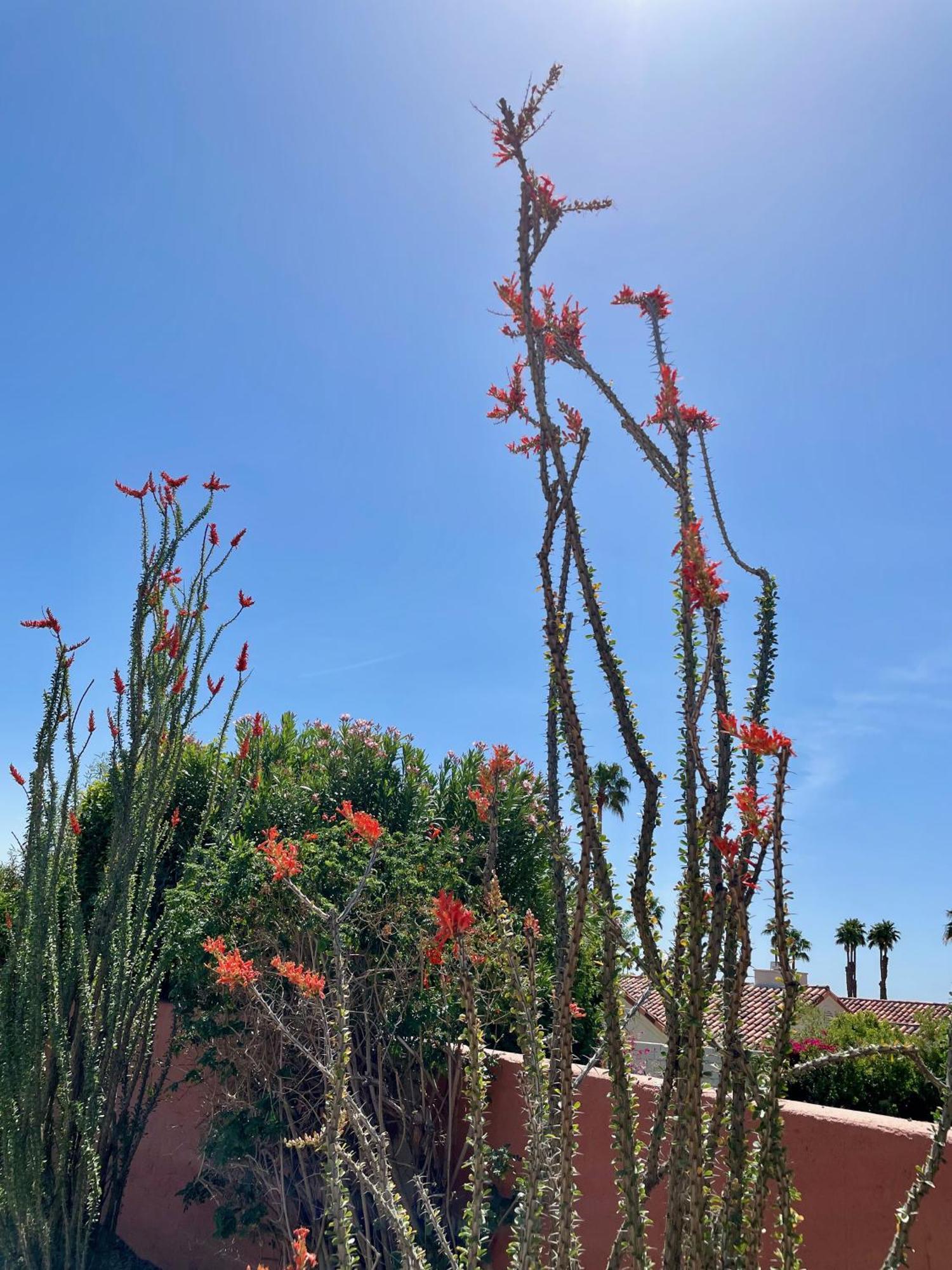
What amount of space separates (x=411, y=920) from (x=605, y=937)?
318 centimetres

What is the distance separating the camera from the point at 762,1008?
1566cm

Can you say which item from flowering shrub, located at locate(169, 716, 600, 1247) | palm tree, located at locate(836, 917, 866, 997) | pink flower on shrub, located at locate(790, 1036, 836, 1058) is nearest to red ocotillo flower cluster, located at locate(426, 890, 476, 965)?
flowering shrub, located at locate(169, 716, 600, 1247)

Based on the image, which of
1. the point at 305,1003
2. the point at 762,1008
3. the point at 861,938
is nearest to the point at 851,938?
the point at 861,938

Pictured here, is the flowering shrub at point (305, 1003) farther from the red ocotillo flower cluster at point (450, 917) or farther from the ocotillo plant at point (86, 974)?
the red ocotillo flower cluster at point (450, 917)

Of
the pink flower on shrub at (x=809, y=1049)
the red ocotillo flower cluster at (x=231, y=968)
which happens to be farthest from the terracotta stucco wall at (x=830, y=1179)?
the red ocotillo flower cluster at (x=231, y=968)

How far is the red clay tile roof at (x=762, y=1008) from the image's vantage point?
2529 millimetres

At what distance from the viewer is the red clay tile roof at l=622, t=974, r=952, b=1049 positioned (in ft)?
8.30

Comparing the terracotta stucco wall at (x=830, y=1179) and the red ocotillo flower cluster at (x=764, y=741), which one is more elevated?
the red ocotillo flower cluster at (x=764, y=741)

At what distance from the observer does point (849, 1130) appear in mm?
3369

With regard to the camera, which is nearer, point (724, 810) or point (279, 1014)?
point (724, 810)

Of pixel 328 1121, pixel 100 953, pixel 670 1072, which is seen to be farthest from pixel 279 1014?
pixel 670 1072

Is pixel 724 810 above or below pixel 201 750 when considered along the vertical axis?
below

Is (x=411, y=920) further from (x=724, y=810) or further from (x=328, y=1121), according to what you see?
(x=724, y=810)

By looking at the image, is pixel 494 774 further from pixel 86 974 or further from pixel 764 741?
pixel 86 974
